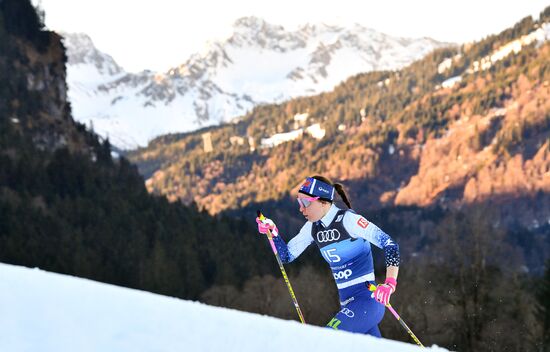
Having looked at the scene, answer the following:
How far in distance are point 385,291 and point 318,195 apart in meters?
1.21

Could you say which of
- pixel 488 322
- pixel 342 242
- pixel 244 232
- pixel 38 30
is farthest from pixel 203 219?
pixel 342 242

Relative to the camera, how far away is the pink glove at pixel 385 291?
18.4 feet

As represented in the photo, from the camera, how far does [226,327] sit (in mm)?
3197

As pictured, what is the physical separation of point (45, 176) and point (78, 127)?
20.1 meters

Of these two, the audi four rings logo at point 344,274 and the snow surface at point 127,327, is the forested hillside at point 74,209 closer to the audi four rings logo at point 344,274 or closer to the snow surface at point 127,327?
the audi four rings logo at point 344,274

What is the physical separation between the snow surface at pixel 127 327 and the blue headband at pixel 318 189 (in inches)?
109

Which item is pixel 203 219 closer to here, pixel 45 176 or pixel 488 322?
Result: pixel 45 176

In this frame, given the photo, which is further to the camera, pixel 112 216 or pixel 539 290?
pixel 112 216

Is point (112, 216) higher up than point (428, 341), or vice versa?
point (428, 341)

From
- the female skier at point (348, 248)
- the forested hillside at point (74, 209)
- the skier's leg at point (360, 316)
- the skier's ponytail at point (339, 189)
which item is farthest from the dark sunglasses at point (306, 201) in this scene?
the forested hillside at point (74, 209)

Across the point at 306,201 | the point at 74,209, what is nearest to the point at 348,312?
the point at 306,201

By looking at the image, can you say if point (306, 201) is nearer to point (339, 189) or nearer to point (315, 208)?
point (315, 208)

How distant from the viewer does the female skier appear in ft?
19.2

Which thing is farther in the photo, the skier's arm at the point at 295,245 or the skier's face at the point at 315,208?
the skier's arm at the point at 295,245
